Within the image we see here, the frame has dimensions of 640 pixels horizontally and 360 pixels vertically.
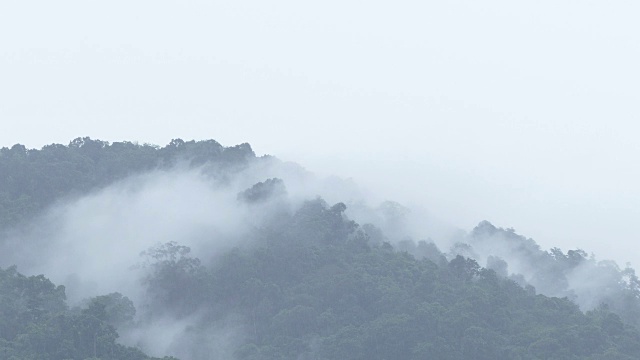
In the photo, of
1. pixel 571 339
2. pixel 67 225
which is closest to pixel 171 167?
pixel 67 225

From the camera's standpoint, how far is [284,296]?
6481cm

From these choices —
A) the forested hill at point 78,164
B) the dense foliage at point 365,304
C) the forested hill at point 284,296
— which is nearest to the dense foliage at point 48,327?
the forested hill at point 284,296

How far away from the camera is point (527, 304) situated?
66.4 m

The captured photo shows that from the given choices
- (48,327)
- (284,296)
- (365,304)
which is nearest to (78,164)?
(284,296)

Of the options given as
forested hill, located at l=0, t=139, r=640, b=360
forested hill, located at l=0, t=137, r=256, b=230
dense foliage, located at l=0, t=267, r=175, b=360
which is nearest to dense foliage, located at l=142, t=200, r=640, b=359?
forested hill, located at l=0, t=139, r=640, b=360

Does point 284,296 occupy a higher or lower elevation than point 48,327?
higher

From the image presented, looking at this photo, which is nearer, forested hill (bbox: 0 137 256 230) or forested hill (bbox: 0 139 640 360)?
forested hill (bbox: 0 139 640 360)

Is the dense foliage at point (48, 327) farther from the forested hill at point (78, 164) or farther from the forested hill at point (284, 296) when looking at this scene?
the forested hill at point (78, 164)

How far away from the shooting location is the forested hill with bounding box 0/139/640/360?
5888 centimetres

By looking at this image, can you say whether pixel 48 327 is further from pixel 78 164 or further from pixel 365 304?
pixel 78 164

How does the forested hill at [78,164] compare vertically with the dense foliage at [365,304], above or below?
above

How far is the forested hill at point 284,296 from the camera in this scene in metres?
58.9

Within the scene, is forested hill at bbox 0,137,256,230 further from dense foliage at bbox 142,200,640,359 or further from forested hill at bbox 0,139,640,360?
dense foliage at bbox 142,200,640,359

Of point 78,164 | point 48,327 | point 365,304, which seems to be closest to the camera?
point 48,327
